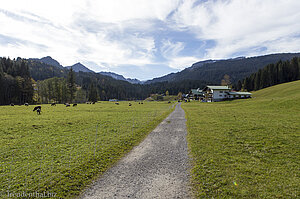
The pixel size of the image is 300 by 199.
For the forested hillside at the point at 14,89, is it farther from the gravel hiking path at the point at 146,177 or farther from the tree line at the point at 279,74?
the tree line at the point at 279,74

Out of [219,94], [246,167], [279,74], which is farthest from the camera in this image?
[279,74]

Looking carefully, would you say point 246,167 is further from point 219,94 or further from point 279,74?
point 279,74

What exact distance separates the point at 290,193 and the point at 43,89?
514ft

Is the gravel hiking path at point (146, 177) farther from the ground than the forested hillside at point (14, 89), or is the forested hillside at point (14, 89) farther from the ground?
the forested hillside at point (14, 89)

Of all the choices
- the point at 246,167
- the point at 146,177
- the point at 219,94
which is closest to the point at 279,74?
the point at 219,94

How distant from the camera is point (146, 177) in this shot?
27.7 feet

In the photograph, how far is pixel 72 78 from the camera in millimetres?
118062

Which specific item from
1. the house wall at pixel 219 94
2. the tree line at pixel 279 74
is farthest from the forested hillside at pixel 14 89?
the tree line at pixel 279 74

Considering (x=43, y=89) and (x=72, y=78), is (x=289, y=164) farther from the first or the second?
(x=43, y=89)

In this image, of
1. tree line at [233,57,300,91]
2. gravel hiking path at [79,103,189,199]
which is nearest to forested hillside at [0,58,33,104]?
gravel hiking path at [79,103,189,199]

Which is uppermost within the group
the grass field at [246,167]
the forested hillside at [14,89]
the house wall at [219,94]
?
the forested hillside at [14,89]

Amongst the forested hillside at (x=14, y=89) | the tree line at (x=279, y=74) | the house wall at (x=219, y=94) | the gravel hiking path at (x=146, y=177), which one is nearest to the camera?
the gravel hiking path at (x=146, y=177)

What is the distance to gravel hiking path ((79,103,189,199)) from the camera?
22.9 ft

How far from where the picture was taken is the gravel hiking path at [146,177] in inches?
275
